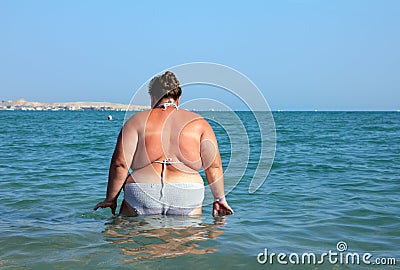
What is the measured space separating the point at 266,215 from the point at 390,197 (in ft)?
8.41

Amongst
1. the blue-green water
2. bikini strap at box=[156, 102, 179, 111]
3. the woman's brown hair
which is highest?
the woman's brown hair

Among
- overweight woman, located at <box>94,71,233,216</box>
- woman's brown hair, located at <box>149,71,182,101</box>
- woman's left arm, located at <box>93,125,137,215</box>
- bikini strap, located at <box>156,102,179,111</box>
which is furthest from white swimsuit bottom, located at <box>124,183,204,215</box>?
woman's brown hair, located at <box>149,71,182,101</box>

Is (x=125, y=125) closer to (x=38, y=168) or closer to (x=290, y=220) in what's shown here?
(x=290, y=220)

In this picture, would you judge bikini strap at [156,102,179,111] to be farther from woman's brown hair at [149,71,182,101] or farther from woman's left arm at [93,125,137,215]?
woman's left arm at [93,125,137,215]

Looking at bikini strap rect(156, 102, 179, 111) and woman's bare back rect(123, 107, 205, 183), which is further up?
bikini strap rect(156, 102, 179, 111)


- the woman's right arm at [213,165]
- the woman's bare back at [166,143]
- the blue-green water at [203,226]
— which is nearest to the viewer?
the blue-green water at [203,226]

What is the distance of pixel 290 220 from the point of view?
6051 millimetres

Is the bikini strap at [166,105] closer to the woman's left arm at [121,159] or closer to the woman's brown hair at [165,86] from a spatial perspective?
the woman's brown hair at [165,86]

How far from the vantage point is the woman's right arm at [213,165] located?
490 cm

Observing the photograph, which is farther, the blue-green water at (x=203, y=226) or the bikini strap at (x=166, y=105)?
the bikini strap at (x=166, y=105)

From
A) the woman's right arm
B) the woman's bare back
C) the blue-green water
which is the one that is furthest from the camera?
the woman's right arm

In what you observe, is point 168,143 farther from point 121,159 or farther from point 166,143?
point 121,159

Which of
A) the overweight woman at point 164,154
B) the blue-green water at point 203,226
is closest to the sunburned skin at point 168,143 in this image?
the overweight woman at point 164,154

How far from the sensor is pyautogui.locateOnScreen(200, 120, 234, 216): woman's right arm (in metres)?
4.90
